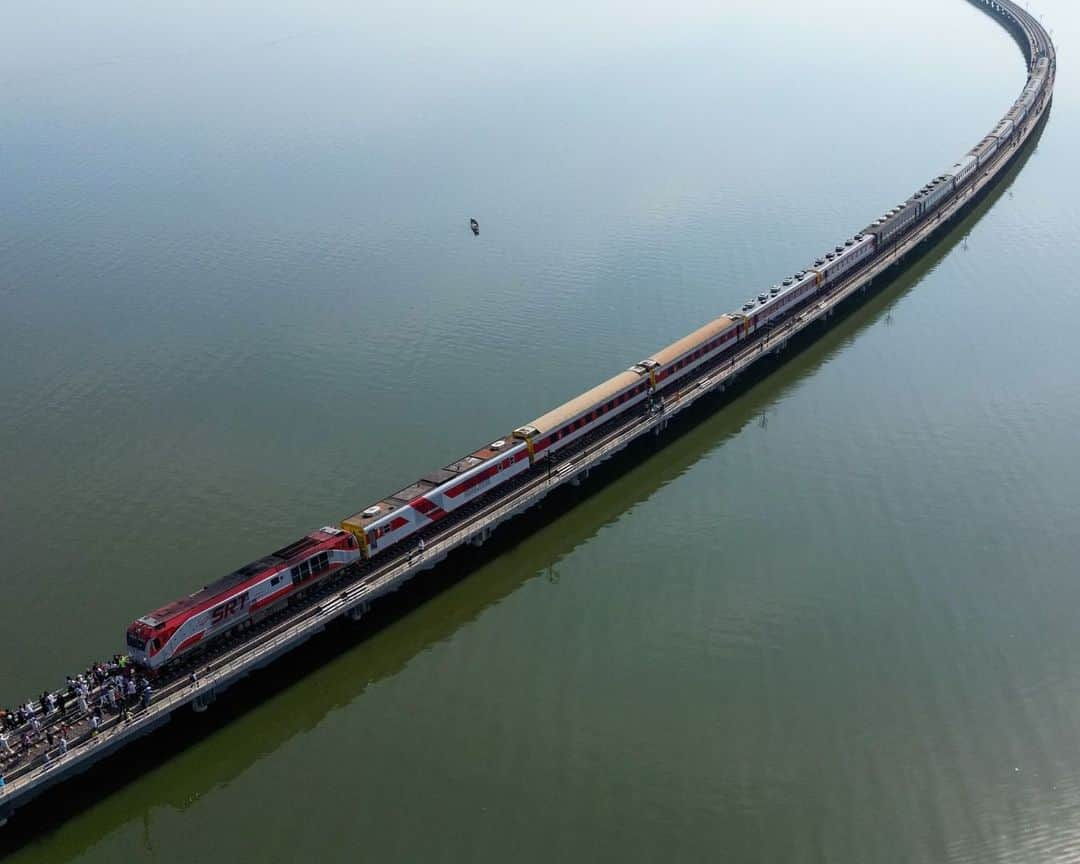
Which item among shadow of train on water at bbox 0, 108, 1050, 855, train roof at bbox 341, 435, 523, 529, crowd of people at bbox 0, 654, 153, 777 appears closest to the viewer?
crowd of people at bbox 0, 654, 153, 777

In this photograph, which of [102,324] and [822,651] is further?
[102,324]

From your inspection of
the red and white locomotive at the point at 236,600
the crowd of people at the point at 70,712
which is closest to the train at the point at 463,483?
the red and white locomotive at the point at 236,600

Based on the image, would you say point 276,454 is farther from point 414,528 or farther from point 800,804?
point 800,804

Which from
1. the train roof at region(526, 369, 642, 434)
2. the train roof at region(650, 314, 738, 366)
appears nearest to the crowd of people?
the train roof at region(526, 369, 642, 434)

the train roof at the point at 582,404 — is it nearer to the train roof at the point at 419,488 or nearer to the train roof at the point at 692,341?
the train roof at the point at 419,488

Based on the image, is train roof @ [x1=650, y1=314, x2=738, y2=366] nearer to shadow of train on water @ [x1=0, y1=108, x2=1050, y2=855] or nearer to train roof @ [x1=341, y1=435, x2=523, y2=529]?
shadow of train on water @ [x1=0, y1=108, x2=1050, y2=855]

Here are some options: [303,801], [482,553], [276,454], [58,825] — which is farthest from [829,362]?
[58,825]
